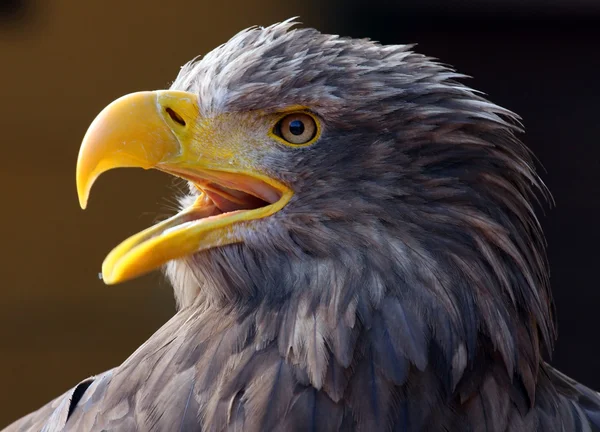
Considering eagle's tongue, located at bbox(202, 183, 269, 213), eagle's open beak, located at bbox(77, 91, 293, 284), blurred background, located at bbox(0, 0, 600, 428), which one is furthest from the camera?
blurred background, located at bbox(0, 0, 600, 428)

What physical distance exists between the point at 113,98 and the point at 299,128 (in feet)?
7.67

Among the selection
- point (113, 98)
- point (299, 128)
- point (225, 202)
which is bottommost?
point (113, 98)

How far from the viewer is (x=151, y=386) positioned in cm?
166

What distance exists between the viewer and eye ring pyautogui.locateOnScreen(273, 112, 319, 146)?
166 cm

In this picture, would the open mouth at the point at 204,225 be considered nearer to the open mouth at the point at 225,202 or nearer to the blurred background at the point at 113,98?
the open mouth at the point at 225,202

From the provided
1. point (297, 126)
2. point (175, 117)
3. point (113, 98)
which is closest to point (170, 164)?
point (175, 117)

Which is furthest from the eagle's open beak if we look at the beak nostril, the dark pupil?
the dark pupil

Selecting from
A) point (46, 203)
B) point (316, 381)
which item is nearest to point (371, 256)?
point (316, 381)

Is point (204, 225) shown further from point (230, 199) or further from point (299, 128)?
point (299, 128)

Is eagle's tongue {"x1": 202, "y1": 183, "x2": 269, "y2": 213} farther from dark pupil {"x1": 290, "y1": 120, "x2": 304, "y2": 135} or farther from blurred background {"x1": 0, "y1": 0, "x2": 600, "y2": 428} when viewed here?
blurred background {"x1": 0, "y1": 0, "x2": 600, "y2": 428}

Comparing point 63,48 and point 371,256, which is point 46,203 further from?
point 371,256

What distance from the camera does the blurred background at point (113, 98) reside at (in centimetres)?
375

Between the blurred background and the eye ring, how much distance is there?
2.05 m

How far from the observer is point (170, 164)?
1.65m
